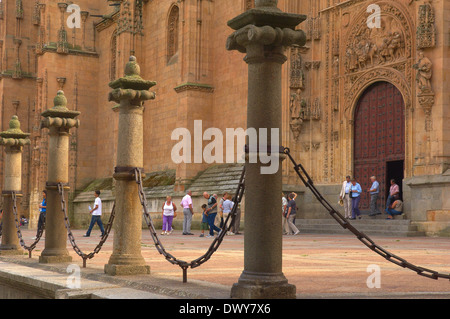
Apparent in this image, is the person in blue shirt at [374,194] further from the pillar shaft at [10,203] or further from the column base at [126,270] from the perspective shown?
the column base at [126,270]

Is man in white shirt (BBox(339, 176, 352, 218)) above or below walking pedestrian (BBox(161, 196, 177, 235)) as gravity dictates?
above

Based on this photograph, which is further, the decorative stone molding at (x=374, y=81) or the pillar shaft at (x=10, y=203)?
the decorative stone molding at (x=374, y=81)

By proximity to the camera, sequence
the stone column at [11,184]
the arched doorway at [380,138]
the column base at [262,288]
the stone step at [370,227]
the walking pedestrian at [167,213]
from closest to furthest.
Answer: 1. the column base at [262,288]
2. the stone column at [11,184]
3. the stone step at [370,227]
4. the arched doorway at [380,138]
5. the walking pedestrian at [167,213]

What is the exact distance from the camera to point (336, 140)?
77.9 feet

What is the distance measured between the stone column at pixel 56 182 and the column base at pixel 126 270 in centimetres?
244

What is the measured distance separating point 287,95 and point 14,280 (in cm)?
1661

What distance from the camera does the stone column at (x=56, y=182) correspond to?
10523 mm


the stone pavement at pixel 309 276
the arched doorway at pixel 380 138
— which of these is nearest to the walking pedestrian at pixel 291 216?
the arched doorway at pixel 380 138

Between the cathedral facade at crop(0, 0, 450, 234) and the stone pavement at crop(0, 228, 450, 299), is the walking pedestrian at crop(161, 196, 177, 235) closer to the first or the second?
the cathedral facade at crop(0, 0, 450, 234)

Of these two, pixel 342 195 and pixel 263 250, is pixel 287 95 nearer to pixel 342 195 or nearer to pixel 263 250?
pixel 342 195

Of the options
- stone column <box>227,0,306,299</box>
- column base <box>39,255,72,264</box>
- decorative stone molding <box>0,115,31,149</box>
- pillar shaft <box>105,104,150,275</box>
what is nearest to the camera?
stone column <box>227,0,306,299</box>

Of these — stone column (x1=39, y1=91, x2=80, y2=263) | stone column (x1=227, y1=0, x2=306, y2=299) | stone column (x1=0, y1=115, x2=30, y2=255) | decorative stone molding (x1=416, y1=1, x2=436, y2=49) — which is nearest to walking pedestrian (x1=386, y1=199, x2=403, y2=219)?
decorative stone molding (x1=416, y1=1, x2=436, y2=49)

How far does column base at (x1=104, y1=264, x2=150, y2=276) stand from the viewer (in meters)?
8.19

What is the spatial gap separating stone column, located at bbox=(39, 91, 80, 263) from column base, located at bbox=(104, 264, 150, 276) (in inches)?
96.2
